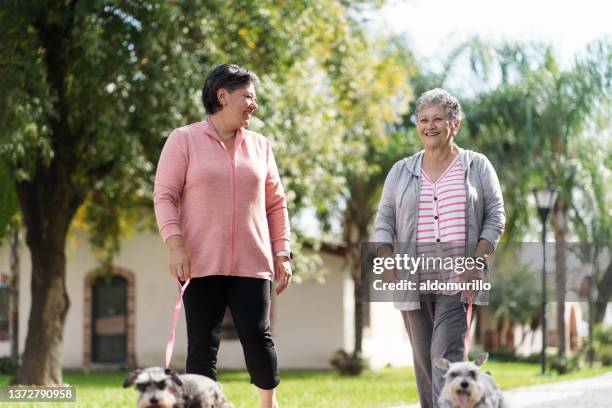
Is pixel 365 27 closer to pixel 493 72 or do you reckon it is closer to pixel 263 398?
pixel 493 72

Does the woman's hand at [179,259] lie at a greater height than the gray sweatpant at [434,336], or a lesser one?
greater

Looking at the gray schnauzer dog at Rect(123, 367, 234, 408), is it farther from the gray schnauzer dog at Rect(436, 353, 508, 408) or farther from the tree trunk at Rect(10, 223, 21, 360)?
the tree trunk at Rect(10, 223, 21, 360)

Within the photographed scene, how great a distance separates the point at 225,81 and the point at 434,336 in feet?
6.65

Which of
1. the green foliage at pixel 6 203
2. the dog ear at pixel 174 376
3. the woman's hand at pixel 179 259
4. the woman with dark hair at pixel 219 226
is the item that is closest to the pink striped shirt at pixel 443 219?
the woman with dark hair at pixel 219 226

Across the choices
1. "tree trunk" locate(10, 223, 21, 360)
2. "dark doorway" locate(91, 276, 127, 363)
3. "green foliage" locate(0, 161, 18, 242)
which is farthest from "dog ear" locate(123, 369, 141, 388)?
"dark doorway" locate(91, 276, 127, 363)

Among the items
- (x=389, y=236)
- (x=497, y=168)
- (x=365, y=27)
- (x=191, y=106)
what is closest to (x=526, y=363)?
(x=497, y=168)

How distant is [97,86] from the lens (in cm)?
1587

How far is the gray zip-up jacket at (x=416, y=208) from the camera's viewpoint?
20.9 feet

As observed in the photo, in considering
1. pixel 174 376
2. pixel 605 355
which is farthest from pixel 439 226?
pixel 605 355

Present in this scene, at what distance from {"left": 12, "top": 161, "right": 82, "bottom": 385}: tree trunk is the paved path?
848 centimetres

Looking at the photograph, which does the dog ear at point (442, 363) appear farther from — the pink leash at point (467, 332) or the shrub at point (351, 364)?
the shrub at point (351, 364)

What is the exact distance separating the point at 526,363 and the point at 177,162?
35.4 metres

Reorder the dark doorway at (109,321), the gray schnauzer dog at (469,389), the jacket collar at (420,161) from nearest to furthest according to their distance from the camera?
1. the gray schnauzer dog at (469,389)
2. the jacket collar at (420,161)
3. the dark doorway at (109,321)

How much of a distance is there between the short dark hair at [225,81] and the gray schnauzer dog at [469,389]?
2016 mm
